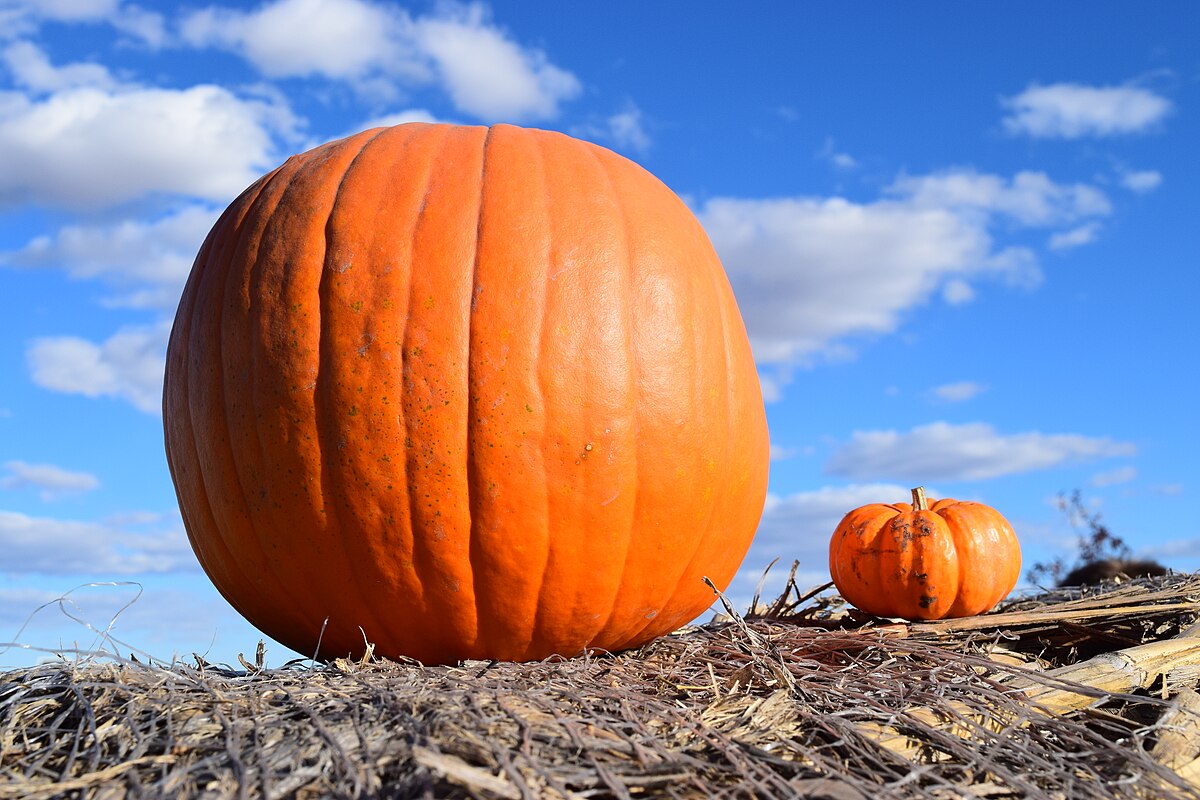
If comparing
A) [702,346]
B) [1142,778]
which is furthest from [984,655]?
[702,346]

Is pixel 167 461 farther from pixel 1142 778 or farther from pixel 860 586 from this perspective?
pixel 1142 778

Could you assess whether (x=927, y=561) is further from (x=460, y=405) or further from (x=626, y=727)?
(x=626, y=727)

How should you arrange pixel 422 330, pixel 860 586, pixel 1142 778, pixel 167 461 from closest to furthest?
pixel 1142 778 < pixel 422 330 < pixel 167 461 < pixel 860 586

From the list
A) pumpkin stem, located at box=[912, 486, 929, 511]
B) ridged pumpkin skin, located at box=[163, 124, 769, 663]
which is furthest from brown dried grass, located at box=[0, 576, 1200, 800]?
pumpkin stem, located at box=[912, 486, 929, 511]

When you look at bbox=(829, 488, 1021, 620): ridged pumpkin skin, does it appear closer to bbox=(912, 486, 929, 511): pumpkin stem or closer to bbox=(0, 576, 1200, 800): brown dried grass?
bbox=(912, 486, 929, 511): pumpkin stem

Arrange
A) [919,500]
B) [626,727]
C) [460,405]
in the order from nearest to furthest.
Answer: [626,727] < [460,405] < [919,500]

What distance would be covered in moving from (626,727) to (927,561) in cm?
251

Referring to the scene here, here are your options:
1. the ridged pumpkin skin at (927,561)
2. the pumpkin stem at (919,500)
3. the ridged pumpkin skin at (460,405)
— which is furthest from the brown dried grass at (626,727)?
the pumpkin stem at (919,500)

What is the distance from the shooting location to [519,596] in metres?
3.00

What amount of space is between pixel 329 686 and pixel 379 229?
53.0 inches

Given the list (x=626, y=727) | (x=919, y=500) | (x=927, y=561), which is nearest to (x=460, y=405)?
(x=626, y=727)

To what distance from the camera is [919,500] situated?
4.59 m

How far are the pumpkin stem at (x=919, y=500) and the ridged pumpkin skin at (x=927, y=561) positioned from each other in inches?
2.1

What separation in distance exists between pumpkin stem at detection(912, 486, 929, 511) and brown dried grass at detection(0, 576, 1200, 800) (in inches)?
47.9
